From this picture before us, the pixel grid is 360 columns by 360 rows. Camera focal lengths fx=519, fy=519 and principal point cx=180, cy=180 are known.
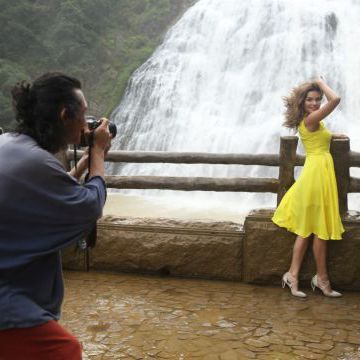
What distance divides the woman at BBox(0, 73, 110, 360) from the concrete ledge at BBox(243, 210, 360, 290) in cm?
308

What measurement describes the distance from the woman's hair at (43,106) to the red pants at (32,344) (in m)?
0.58

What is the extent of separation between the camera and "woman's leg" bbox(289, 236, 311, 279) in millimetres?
4367

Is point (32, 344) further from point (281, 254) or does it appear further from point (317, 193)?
point (281, 254)

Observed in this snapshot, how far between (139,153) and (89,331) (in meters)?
2.30

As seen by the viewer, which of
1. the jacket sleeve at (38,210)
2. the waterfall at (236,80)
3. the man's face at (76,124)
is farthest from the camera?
the waterfall at (236,80)

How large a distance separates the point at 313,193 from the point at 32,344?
3105mm

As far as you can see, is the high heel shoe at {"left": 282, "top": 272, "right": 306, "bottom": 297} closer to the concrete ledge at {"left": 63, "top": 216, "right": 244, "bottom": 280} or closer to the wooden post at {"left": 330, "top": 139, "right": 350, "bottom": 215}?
the concrete ledge at {"left": 63, "top": 216, "right": 244, "bottom": 280}

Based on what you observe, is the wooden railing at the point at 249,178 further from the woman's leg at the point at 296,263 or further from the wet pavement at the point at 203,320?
A: the wet pavement at the point at 203,320

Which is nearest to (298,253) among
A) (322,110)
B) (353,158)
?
(353,158)

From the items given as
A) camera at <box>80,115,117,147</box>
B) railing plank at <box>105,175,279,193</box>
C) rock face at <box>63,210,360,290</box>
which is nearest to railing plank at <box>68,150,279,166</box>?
railing plank at <box>105,175,279,193</box>

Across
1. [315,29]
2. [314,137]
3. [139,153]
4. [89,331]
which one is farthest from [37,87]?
[315,29]

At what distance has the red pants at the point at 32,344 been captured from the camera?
1.59m

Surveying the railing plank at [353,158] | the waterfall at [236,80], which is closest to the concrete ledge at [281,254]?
the railing plank at [353,158]

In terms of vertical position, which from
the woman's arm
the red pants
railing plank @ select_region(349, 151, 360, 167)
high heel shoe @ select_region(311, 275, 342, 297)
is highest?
the woman's arm
